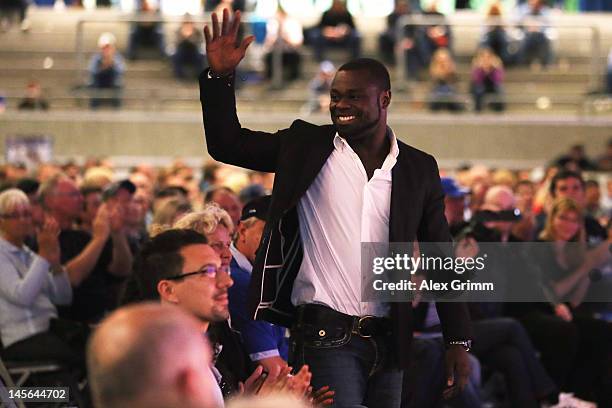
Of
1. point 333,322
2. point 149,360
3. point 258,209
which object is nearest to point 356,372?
point 333,322

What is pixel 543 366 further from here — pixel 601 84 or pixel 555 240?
pixel 601 84

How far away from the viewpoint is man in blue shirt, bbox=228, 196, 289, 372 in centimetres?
674

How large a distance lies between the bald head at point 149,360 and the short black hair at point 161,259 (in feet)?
8.21

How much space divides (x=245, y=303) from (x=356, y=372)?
1.25 meters

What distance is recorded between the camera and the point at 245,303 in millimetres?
6906

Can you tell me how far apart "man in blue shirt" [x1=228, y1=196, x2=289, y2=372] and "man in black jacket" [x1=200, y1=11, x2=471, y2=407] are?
499 millimetres

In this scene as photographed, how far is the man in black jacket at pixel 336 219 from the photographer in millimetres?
5758

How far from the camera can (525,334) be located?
10156 mm

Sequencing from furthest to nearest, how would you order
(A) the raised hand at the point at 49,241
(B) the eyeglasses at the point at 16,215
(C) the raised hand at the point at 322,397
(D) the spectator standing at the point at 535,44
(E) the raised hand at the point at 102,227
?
1. (D) the spectator standing at the point at 535,44
2. (E) the raised hand at the point at 102,227
3. (B) the eyeglasses at the point at 16,215
4. (A) the raised hand at the point at 49,241
5. (C) the raised hand at the point at 322,397

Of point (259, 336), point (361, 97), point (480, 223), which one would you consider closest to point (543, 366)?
point (480, 223)

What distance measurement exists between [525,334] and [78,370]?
3.14 meters

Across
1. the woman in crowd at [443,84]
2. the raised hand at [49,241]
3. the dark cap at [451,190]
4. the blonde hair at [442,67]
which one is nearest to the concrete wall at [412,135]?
the woman in crowd at [443,84]

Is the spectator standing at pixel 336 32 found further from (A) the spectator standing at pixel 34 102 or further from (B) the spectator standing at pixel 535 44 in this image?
(A) the spectator standing at pixel 34 102

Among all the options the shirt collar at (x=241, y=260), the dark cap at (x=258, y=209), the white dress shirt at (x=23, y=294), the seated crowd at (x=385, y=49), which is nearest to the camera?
the shirt collar at (x=241, y=260)
